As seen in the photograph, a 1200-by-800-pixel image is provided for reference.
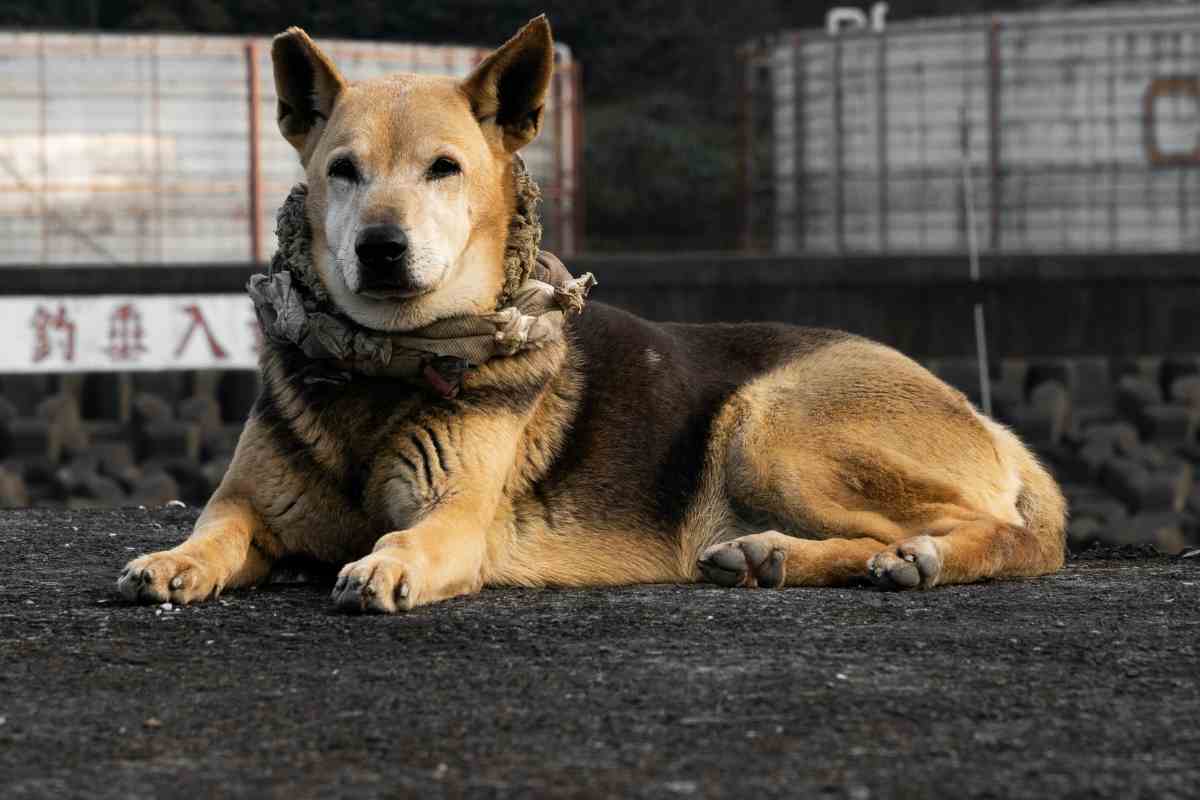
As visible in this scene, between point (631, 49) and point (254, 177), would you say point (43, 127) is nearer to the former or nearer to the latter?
point (254, 177)

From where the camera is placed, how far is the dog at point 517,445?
5.40 metres

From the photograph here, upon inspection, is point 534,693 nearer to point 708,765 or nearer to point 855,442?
point 708,765

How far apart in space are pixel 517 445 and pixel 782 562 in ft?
2.93

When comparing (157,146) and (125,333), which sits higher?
(157,146)

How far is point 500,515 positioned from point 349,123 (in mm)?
1262

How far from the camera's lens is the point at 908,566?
5559mm

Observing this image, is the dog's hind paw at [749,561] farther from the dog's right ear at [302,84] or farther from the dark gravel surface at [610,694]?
the dog's right ear at [302,84]

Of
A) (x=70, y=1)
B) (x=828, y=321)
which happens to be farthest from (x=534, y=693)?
(x=70, y=1)

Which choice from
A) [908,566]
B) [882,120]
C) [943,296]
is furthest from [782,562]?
[882,120]

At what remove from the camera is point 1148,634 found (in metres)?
4.89

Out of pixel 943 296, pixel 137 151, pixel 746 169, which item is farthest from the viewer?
pixel 746 169

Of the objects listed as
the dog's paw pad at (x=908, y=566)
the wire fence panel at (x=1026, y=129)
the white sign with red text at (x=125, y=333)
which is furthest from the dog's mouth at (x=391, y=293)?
the wire fence panel at (x=1026, y=129)

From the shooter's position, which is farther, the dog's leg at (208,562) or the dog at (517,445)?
the dog at (517,445)

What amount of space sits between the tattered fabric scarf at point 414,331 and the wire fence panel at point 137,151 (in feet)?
35.0
